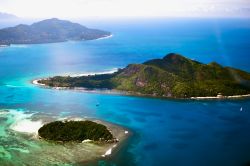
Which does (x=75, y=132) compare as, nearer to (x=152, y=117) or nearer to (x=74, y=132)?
(x=74, y=132)

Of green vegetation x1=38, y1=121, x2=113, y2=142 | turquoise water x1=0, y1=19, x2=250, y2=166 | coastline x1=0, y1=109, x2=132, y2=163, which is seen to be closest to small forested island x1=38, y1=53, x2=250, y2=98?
turquoise water x1=0, y1=19, x2=250, y2=166

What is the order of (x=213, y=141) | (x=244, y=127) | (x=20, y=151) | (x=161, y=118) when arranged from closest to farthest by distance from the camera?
(x=20, y=151)
(x=213, y=141)
(x=244, y=127)
(x=161, y=118)

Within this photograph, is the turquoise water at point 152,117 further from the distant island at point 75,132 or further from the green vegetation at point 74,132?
the green vegetation at point 74,132

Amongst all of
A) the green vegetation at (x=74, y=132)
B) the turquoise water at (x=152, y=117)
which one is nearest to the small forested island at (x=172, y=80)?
the turquoise water at (x=152, y=117)

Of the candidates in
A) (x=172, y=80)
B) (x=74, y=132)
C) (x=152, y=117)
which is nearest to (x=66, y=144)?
(x=74, y=132)

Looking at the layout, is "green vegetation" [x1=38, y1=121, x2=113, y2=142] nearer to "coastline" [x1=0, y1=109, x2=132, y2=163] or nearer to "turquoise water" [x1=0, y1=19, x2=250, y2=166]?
"coastline" [x1=0, y1=109, x2=132, y2=163]

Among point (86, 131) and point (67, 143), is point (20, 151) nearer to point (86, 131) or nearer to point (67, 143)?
point (67, 143)

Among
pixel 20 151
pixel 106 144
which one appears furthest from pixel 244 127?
pixel 20 151
